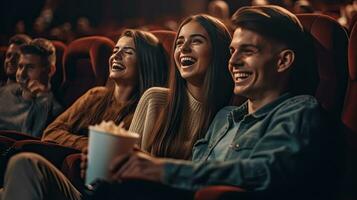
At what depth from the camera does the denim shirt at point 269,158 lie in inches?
41.1

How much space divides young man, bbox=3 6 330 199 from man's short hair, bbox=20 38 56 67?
0.91 meters

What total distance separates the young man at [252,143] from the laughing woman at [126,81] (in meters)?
0.36

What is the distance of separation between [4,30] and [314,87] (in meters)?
3.58

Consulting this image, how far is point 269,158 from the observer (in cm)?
105

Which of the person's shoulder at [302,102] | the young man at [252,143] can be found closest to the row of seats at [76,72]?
the young man at [252,143]

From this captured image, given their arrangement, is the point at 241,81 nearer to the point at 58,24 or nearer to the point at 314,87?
the point at 314,87

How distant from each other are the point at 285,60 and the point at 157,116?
1.32ft

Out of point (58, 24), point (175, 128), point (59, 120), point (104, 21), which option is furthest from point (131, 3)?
point (175, 128)

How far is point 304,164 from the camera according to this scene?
1.05m

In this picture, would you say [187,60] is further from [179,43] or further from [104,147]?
[104,147]

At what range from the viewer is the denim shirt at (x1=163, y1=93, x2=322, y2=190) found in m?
1.04

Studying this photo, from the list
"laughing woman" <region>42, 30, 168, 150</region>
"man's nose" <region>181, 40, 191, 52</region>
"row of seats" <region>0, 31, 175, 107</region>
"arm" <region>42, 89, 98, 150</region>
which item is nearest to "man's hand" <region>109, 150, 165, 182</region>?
"man's nose" <region>181, 40, 191, 52</region>

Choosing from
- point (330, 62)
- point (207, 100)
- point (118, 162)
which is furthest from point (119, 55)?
point (118, 162)

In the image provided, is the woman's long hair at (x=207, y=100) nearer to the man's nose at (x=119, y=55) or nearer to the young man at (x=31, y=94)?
the man's nose at (x=119, y=55)
